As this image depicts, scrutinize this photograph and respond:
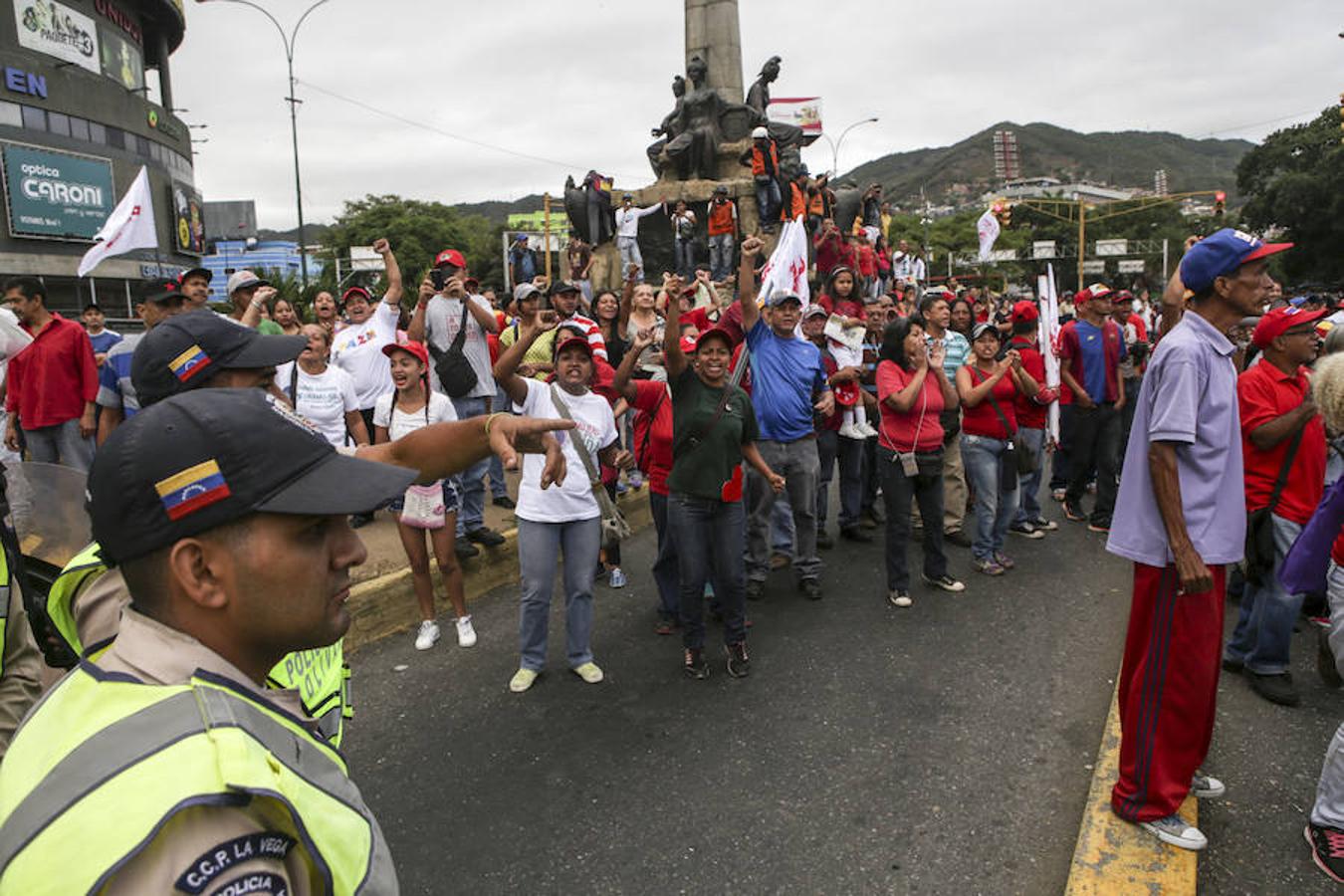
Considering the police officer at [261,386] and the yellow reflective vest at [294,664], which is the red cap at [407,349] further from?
the yellow reflective vest at [294,664]

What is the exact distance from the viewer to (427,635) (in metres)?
5.04

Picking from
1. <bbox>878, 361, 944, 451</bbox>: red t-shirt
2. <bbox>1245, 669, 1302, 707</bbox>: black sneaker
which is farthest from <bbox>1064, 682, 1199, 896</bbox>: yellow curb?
<bbox>878, 361, 944, 451</bbox>: red t-shirt

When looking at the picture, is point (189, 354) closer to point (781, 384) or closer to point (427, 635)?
point (427, 635)

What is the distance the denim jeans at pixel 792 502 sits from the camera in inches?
225

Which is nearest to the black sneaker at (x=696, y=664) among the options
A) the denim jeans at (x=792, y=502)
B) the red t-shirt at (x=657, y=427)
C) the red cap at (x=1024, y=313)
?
the red t-shirt at (x=657, y=427)

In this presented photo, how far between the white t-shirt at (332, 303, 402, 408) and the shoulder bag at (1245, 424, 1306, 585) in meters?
5.82

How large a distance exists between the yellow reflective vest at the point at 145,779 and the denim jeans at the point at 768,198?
14.6m

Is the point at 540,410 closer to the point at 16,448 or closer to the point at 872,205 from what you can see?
the point at 16,448

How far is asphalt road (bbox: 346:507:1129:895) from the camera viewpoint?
9.85 ft

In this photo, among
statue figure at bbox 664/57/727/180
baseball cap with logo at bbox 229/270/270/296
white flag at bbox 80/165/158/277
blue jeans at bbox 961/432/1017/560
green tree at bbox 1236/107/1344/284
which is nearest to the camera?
baseball cap with logo at bbox 229/270/270/296

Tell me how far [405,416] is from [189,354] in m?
2.83

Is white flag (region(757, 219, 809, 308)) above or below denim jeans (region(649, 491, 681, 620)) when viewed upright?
above

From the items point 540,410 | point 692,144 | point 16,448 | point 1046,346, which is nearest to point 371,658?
point 540,410

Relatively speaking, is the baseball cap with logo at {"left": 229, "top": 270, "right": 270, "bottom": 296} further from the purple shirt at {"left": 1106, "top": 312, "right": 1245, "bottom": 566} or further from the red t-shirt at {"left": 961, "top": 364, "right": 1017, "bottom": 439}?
the red t-shirt at {"left": 961, "top": 364, "right": 1017, "bottom": 439}
